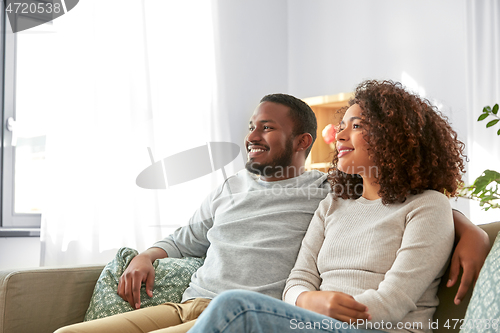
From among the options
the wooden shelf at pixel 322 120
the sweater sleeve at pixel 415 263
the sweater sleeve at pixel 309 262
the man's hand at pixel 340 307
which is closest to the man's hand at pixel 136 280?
the sweater sleeve at pixel 309 262

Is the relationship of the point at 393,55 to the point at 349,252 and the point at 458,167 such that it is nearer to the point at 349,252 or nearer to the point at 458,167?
the point at 458,167

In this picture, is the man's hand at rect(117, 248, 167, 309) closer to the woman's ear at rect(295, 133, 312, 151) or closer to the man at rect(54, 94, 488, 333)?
the man at rect(54, 94, 488, 333)

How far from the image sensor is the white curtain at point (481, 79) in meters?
2.30

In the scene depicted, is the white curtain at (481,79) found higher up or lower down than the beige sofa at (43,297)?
higher up

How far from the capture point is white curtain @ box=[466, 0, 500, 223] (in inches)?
90.5

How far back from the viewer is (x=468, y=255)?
1067 mm

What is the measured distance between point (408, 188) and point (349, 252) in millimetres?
218

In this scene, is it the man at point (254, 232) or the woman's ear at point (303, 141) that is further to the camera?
the woman's ear at point (303, 141)

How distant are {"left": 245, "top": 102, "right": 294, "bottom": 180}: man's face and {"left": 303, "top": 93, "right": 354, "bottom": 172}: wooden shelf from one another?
42.1 inches

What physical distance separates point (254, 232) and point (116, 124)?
1.12 meters

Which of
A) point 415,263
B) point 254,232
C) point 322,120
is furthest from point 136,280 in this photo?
point 322,120

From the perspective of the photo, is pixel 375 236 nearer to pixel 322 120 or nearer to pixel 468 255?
pixel 468 255

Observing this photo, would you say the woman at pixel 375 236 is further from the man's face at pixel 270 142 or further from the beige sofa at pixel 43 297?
the beige sofa at pixel 43 297

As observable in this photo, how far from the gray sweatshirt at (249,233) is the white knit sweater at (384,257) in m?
0.12
